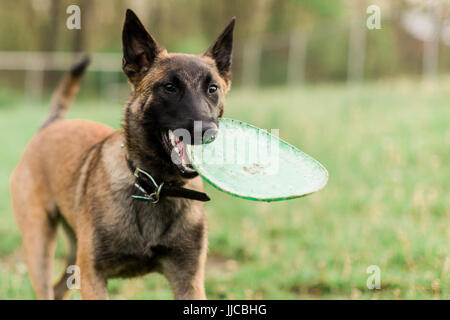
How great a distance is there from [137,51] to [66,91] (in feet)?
6.45

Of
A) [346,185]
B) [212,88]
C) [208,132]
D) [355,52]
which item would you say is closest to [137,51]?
[212,88]

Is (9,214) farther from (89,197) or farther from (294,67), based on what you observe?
(294,67)

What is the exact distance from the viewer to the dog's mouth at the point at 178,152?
3434 millimetres

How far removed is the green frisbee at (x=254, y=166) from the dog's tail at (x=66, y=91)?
224 cm

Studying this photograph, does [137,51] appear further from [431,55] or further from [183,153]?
[431,55]

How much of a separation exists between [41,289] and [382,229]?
147 inches

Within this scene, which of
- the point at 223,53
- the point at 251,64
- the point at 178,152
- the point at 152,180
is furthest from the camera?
the point at 251,64

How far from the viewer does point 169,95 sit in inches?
142

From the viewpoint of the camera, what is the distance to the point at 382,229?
247 inches

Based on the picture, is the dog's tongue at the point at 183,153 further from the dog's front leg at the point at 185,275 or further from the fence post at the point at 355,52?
the fence post at the point at 355,52

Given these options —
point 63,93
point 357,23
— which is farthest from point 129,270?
point 357,23

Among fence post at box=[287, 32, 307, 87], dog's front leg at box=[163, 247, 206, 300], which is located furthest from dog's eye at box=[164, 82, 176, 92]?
fence post at box=[287, 32, 307, 87]

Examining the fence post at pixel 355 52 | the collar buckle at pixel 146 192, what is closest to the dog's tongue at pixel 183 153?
the collar buckle at pixel 146 192

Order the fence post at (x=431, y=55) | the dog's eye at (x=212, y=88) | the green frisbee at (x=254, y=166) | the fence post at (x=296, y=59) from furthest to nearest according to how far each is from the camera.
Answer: the fence post at (x=296, y=59)
the fence post at (x=431, y=55)
the dog's eye at (x=212, y=88)
the green frisbee at (x=254, y=166)
